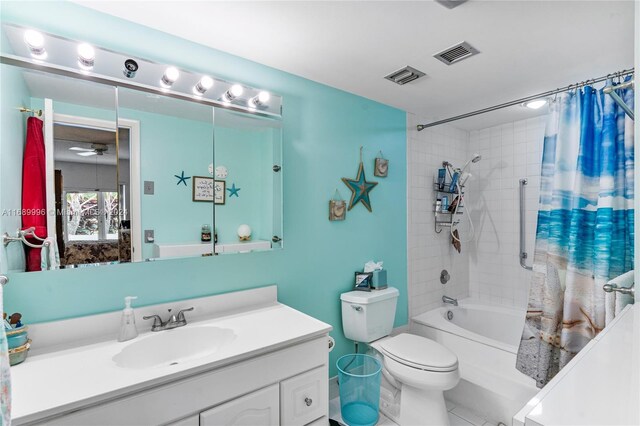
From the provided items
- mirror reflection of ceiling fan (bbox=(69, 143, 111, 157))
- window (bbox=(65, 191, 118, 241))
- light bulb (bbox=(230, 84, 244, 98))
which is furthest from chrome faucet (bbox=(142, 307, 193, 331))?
light bulb (bbox=(230, 84, 244, 98))

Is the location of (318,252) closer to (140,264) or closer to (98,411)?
(140,264)

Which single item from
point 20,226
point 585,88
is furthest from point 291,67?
point 585,88

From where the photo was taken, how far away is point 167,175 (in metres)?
1.53

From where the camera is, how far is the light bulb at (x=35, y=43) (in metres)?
1.20

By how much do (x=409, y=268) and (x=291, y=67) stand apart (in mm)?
1827

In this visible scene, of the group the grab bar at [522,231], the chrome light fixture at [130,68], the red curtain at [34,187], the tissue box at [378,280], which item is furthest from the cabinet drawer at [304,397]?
the grab bar at [522,231]

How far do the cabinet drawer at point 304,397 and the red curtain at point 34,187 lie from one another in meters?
1.13

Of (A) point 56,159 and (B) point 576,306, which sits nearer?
(A) point 56,159

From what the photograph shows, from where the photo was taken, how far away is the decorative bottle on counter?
1.63m

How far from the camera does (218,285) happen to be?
1684 mm

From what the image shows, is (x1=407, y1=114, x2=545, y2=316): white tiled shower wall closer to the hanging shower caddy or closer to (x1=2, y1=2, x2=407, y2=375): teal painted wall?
the hanging shower caddy

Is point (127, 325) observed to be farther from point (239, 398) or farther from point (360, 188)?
point (360, 188)

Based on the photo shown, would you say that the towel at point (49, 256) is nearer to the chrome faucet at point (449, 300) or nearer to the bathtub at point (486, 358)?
the bathtub at point (486, 358)

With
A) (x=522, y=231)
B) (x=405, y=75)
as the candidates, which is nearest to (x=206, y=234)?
(x=405, y=75)
